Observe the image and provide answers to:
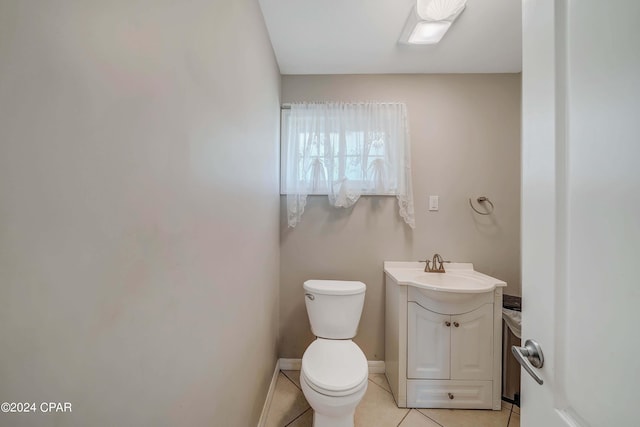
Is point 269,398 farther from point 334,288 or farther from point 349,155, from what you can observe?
point 349,155

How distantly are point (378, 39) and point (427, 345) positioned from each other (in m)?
2.10

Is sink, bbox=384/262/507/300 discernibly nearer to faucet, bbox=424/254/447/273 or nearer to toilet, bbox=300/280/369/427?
faucet, bbox=424/254/447/273

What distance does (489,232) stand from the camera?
2.10 metres

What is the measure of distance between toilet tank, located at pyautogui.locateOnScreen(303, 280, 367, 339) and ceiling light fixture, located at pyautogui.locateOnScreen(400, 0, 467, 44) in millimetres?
1752

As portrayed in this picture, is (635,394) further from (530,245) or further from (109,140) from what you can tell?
(109,140)

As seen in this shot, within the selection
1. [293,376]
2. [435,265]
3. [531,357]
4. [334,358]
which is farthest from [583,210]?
[293,376]

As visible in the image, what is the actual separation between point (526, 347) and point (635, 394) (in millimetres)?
254

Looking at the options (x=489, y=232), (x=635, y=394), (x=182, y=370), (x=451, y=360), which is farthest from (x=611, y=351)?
(x=489, y=232)

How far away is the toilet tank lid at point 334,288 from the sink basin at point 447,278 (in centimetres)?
28

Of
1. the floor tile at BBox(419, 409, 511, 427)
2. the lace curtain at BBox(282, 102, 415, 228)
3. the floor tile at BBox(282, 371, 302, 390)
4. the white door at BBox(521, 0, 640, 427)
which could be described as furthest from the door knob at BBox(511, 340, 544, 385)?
the floor tile at BBox(282, 371, 302, 390)

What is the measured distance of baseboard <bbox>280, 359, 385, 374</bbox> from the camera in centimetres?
208

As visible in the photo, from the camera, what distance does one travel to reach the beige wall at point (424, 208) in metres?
2.11

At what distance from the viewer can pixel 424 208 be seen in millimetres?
2129

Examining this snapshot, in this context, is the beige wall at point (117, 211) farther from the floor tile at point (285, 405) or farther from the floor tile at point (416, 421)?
the floor tile at point (416, 421)
